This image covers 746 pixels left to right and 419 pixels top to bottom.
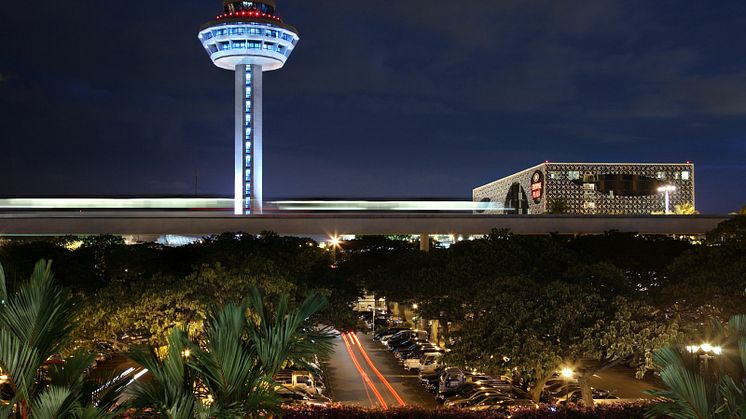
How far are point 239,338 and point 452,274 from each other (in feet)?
82.5

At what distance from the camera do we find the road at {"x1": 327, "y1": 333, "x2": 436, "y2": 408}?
83.7ft

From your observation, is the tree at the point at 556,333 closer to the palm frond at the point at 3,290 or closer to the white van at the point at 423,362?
the white van at the point at 423,362

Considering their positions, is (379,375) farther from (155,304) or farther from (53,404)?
(53,404)

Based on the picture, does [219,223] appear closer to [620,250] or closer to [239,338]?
[620,250]

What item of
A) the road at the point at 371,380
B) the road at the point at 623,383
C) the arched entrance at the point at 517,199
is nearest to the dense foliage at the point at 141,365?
the road at the point at 371,380

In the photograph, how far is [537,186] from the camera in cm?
13112

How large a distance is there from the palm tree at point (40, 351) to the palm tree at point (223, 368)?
53 centimetres

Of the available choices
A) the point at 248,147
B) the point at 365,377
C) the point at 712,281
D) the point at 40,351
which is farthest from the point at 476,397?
the point at 248,147

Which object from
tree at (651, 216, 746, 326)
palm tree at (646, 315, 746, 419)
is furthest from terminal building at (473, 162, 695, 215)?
palm tree at (646, 315, 746, 419)

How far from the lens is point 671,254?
48.6 metres

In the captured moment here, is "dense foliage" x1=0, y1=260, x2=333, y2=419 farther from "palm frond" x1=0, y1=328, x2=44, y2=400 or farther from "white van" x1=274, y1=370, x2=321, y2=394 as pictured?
"white van" x1=274, y1=370, x2=321, y2=394

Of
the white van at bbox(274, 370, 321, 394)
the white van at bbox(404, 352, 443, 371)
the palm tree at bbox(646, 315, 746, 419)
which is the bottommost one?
the white van at bbox(404, 352, 443, 371)

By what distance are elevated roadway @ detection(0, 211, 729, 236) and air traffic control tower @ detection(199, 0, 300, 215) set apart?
15.7 metres

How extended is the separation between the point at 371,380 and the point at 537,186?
107m
